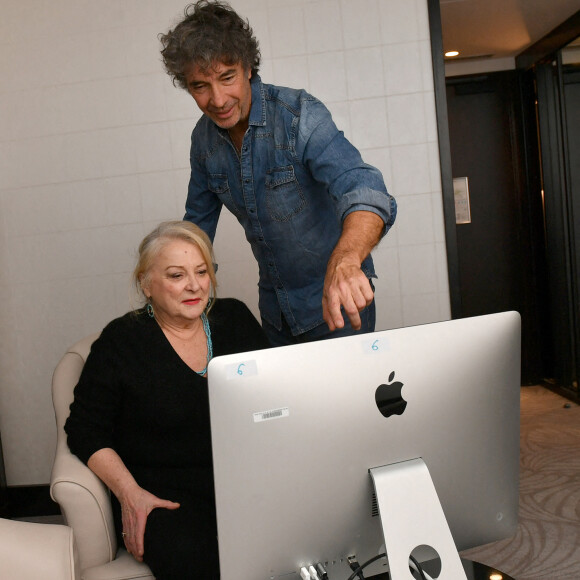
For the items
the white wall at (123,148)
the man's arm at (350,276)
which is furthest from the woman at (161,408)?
the white wall at (123,148)

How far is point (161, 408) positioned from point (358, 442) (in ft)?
3.07

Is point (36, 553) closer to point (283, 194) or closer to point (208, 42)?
point (283, 194)

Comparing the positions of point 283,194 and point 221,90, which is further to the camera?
point 283,194

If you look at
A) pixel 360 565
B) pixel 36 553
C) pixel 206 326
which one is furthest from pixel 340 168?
pixel 36 553

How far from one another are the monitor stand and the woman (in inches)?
29.7

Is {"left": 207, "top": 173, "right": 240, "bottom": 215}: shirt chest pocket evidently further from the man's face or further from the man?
the man's face

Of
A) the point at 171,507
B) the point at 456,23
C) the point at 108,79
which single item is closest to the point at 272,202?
the point at 171,507

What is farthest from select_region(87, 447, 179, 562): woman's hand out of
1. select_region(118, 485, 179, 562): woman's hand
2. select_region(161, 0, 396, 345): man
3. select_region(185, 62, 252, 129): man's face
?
select_region(185, 62, 252, 129): man's face

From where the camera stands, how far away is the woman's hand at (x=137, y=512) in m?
1.67

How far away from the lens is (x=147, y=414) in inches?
72.6

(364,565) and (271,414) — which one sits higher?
(271,414)

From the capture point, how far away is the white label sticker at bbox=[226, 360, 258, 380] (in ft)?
3.13

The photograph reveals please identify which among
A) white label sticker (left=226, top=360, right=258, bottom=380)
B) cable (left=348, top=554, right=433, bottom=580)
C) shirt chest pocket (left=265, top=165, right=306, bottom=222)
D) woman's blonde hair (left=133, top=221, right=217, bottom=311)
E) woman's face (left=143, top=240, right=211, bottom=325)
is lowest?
cable (left=348, top=554, right=433, bottom=580)

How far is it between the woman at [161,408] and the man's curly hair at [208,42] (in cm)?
46
